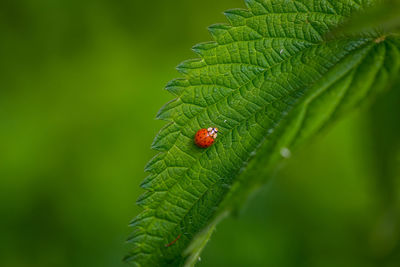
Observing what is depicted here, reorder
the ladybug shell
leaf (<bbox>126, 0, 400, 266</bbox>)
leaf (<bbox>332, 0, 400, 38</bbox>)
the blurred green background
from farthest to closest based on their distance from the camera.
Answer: the blurred green background, the ladybug shell, leaf (<bbox>126, 0, 400, 266</bbox>), leaf (<bbox>332, 0, 400, 38</bbox>)

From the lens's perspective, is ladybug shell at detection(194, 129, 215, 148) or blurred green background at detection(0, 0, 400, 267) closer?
ladybug shell at detection(194, 129, 215, 148)

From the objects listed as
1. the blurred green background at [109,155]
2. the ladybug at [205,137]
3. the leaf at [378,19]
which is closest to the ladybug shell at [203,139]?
the ladybug at [205,137]

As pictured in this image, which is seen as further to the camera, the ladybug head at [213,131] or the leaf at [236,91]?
the ladybug head at [213,131]

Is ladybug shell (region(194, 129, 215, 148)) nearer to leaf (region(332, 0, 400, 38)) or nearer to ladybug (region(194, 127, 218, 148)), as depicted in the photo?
ladybug (region(194, 127, 218, 148))

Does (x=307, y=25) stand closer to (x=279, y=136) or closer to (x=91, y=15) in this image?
(x=279, y=136)

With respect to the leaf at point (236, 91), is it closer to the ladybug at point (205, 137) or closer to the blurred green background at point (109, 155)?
the ladybug at point (205, 137)

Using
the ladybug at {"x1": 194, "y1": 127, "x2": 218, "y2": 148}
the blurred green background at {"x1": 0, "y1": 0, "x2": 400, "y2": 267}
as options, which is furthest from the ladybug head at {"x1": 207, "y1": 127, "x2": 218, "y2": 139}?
the blurred green background at {"x1": 0, "y1": 0, "x2": 400, "y2": 267}
